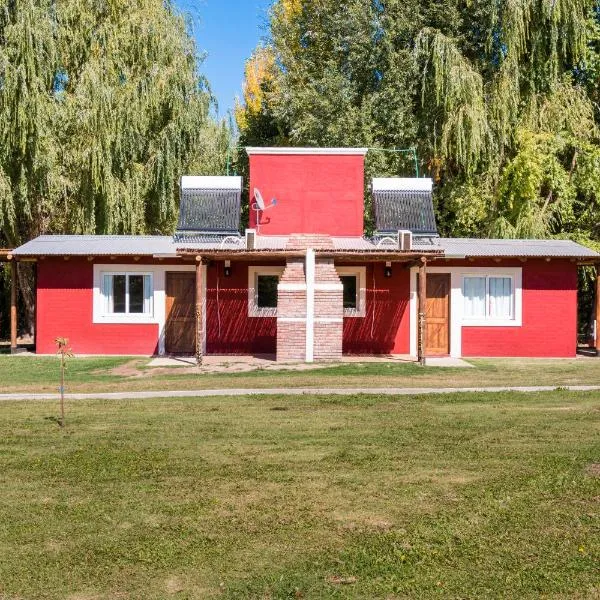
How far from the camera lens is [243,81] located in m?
40.8

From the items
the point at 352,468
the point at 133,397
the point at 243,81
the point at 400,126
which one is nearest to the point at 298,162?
the point at 400,126

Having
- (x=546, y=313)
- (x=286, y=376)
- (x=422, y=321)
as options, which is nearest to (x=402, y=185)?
(x=546, y=313)

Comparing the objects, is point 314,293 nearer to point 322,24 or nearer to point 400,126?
point 400,126

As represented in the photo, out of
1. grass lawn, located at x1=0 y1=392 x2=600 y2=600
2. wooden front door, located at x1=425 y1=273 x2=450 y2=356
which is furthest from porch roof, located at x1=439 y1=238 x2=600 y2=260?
grass lawn, located at x1=0 y1=392 x2=600 y2=600

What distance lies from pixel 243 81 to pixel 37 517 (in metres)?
37.2

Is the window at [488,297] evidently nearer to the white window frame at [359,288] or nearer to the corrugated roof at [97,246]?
the white window frame at [359,288]

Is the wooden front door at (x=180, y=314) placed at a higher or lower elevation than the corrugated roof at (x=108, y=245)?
lower

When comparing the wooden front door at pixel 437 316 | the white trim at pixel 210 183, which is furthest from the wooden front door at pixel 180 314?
the wooden front door at pixel 437 316

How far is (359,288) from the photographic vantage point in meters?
19.8

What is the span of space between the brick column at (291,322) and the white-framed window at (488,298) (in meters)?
4.49

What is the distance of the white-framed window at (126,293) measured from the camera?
19641 mm

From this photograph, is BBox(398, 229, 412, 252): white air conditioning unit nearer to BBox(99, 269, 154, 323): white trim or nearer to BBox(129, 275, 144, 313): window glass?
BBox(99, 269, 154, 323): white trim

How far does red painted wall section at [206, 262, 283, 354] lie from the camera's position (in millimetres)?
19844

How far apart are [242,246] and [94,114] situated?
21.5 ft
